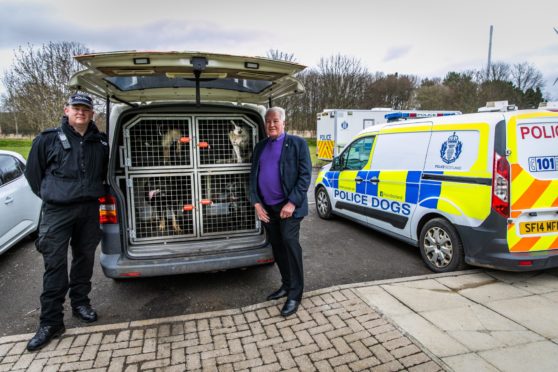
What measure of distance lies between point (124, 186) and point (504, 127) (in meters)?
3.95

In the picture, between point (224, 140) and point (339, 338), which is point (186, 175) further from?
point (339, 338)

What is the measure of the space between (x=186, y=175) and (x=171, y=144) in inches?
14.2

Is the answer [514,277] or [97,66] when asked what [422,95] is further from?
[97,66]

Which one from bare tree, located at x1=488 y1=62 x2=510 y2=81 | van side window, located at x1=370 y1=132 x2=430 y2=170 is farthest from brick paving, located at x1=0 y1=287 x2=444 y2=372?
bare tree, located at x1=488 y1=62 x2=510 y2=81

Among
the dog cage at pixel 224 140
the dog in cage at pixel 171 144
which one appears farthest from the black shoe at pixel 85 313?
the dog cage at pixel 224 140

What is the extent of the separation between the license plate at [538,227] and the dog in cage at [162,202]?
3602 mm

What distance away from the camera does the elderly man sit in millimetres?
3287

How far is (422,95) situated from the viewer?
115ft

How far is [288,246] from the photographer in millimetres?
3363

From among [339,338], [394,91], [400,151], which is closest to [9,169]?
[339,338]

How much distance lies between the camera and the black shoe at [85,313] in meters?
3.33

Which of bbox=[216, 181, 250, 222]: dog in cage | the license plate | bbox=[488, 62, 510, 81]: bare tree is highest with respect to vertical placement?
bbox=[488, 62, 510, 81]: bare tree

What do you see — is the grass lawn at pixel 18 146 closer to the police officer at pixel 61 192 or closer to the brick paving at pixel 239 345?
the police officer at pixel 61 192

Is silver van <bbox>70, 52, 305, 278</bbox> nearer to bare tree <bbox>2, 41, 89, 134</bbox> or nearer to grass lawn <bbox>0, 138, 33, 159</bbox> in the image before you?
bare tree <bbox>2, 41, 89, 134</bbox>
